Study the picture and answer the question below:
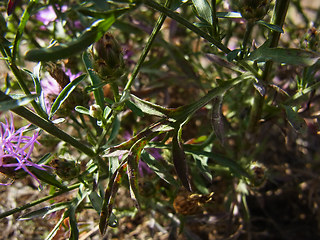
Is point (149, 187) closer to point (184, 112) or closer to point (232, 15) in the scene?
point (184, 112)

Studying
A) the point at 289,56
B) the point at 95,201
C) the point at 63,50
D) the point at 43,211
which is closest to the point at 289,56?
the point at 289,56

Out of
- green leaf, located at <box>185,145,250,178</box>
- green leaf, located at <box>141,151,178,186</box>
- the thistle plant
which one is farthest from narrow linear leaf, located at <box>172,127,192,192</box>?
green leaf, located at <box>185,145,250,178</box>

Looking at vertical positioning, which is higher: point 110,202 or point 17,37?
point 17,37

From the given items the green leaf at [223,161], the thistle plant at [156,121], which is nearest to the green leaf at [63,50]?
the thistle plant at [156,121]

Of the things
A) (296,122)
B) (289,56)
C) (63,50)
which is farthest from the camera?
(296,122)

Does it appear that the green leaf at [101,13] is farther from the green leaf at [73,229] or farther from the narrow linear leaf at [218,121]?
the green leaf at [73,229]

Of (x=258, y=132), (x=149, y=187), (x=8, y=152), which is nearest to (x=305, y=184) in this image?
(x=258, y=132)

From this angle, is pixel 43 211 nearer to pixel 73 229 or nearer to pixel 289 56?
pixel 73 229
